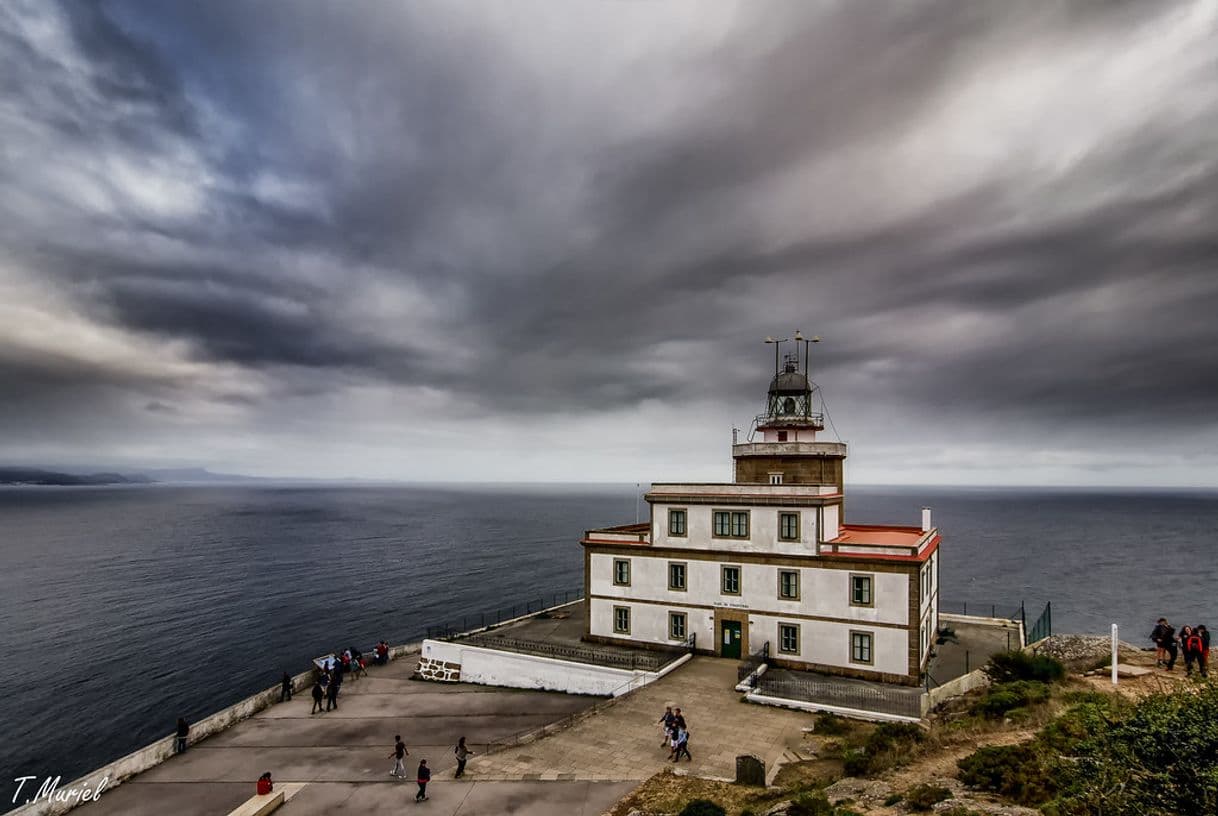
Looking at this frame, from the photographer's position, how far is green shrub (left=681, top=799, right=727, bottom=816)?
16.2 m

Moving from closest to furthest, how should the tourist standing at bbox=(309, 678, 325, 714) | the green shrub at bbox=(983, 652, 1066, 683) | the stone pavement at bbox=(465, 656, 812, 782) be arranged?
the stone pavement at bbox=(465, 656, 812, 782) < the green shrub at bbox=(983, 652, 1066, 683) < the tourist standing at bbox=(309, 678, 325, 714)

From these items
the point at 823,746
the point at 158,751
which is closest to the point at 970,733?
the point at 823,746

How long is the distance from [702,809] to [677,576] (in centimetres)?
1945

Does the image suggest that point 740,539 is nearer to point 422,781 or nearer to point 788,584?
point 788,584

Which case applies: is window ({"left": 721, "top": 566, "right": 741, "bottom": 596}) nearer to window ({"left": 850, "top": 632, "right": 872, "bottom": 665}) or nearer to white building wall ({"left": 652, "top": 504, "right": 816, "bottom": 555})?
white building wall ({"left": 652, "top": 504, "right": 816, "bottom": 555})

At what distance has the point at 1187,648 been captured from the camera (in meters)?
23.3

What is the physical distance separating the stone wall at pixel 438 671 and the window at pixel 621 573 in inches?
399

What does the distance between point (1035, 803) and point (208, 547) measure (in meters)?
137

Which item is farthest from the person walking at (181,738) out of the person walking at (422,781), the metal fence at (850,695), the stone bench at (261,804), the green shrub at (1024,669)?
the green shrub at (1024,669)

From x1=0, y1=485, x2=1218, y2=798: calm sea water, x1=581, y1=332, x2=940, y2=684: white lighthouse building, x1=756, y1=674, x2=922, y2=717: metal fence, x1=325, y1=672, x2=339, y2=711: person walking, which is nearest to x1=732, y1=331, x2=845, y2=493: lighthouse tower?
x1=581, y1=332, x2=940, y2=684: white lighthouse building

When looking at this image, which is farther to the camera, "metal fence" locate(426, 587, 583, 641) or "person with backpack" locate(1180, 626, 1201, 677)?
"metal fence" locate(426, 587, 583, 641)

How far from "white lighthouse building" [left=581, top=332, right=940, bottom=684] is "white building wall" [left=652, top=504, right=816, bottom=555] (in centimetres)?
6

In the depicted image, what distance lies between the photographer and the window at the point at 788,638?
32.4 m

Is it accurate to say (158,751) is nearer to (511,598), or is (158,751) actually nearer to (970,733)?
(970,733)
